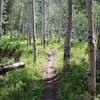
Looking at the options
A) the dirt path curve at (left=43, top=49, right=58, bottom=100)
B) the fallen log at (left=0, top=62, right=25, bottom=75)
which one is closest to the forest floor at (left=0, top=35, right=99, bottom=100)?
the dirt path curve at (left=43, top=49, right=58, bottom=100)

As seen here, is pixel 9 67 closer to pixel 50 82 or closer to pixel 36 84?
pixel 50 82

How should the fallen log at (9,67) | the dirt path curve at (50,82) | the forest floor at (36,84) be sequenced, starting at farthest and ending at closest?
the fallen log at (9,67) → the dirt path curve at (50,82) → the forest floor at (36,84)

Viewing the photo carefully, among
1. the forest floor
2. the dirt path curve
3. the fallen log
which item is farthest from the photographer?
the fallen log

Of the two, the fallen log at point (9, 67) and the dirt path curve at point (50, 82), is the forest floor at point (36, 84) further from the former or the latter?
the fallen log at point (9, 67)

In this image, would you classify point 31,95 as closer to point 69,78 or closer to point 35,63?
point 69,78

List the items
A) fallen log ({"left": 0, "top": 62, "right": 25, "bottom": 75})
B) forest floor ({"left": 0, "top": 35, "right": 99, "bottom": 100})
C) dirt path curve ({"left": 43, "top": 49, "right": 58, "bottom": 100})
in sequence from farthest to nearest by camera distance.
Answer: fallen log ({"left": 0, "top": 62, "right": 25, "bottom": 75}) → dirt path curve ({"left": 43, "top": 49, "right": 58, "bottom": 100}) → forest floor ({"left": 0, "top": 35, "right": 99, "bottom": 100})

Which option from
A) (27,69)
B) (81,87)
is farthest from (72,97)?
(27,69)

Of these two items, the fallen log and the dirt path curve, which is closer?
the dirt path curve

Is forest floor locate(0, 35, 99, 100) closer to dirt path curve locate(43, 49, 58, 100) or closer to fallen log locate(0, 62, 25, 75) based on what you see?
dirt path curve locate(43, 49, 58, 100)

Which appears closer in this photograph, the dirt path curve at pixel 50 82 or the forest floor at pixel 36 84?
the forest floor at pixel 36 84

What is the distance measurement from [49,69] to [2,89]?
5.33m

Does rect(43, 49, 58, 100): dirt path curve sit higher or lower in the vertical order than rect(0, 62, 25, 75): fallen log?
lower

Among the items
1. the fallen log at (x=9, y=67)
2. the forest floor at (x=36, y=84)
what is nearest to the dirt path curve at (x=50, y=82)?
the forest floor at (x=36, y=84)

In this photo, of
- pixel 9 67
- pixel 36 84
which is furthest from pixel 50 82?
pixel 9 67
